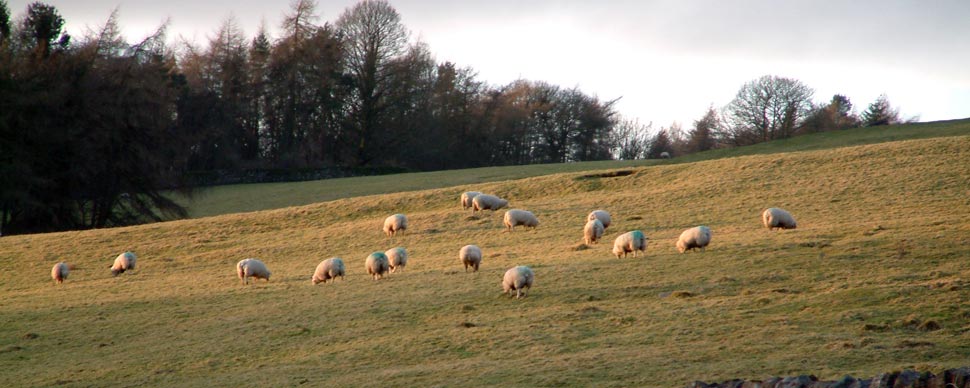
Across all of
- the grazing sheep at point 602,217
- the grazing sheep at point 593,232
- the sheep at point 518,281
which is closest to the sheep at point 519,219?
the grazing sheep at point 602,217

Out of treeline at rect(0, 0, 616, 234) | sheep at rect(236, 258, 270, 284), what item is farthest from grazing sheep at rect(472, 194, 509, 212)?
treeline at rect(0, 0, 616, 234)

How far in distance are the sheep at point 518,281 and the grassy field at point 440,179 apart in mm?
31584

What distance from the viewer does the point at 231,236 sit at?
115 feet

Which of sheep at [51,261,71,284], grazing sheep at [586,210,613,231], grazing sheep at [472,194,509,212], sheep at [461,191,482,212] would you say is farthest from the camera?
sheep at [461,191,482,212]

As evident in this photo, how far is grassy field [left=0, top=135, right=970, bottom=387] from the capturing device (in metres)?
14.6

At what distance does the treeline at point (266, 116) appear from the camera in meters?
49.1

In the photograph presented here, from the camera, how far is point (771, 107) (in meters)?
79.5

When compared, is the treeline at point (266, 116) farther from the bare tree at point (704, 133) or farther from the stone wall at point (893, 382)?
the stone wall at point (893, 382)

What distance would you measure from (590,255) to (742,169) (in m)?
17.1

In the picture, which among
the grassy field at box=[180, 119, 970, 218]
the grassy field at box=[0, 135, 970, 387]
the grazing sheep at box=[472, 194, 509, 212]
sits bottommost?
the grassy field at box=[0, 135, 970, 387]

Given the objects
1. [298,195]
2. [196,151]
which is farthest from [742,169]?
[196,151]

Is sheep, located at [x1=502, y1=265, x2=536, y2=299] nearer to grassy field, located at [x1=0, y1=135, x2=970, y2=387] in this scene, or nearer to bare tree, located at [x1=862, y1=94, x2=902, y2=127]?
grassy field, located at [x1=0, y1=135, x2=970, y2=387]

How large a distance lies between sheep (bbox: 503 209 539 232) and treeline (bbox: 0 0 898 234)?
90.6ft

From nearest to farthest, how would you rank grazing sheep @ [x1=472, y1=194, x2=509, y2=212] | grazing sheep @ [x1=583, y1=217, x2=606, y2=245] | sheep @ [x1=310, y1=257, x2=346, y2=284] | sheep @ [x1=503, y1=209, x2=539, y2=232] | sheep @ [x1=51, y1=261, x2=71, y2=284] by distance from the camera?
sheep @ [x1=310, y1=257, x2=346, y2=284] → grazing sheep @ [x1=583, y1=217, x2=606, y2=245] → sheep @ [x1=51, y1=261, x2=71, y2=284] → sheep @ [x1=503, y1=209, x2=539, y2=232] → grazing sheep @ [x1=472, y1=194, x2=509, y2=212]
